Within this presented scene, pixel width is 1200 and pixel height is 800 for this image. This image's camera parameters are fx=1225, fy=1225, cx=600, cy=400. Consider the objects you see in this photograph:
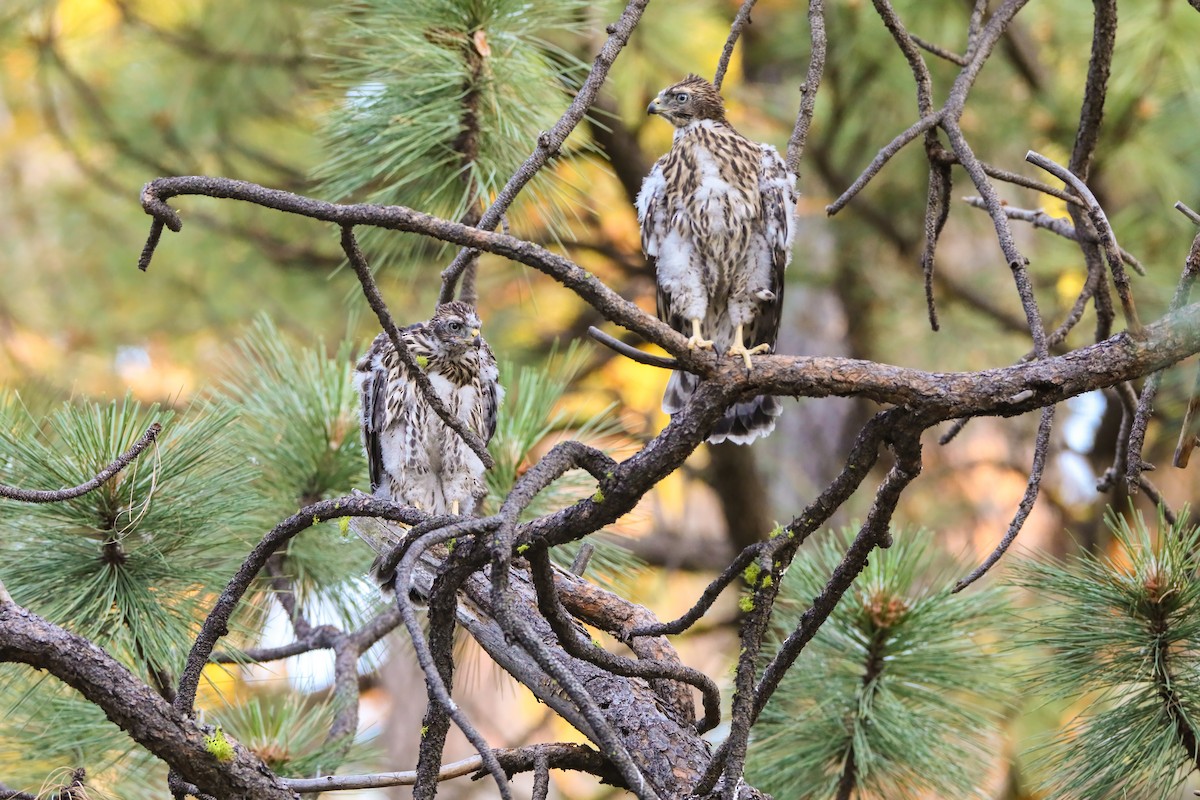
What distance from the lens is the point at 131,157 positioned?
584cm

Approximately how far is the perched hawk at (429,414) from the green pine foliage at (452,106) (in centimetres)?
58

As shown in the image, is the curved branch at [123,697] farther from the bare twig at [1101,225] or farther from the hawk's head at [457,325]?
the hawk's head at [457,325]

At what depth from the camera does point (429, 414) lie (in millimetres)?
3484

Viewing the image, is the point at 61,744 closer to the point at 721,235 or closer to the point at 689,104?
the point at 721,235

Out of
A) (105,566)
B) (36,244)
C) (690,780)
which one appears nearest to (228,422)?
(105,566)

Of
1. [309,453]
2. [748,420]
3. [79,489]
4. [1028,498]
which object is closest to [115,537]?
[79,489]

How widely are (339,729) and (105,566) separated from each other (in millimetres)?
795

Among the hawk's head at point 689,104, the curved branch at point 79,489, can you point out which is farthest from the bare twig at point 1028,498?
the hawk's head at point 689,104

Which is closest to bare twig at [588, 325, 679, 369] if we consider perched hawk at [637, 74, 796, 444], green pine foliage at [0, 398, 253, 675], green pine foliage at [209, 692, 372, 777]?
green pine foliage at [0, 398, 253, 675]

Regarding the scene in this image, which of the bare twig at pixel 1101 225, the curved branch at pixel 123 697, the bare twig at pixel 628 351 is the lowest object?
the curved branch at pixel 123 697

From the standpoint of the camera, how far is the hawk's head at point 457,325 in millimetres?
3305

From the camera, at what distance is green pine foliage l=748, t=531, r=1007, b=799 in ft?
8.56

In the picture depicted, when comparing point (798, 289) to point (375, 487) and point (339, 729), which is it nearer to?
point (375, 487)

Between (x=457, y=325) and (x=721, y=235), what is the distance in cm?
76
